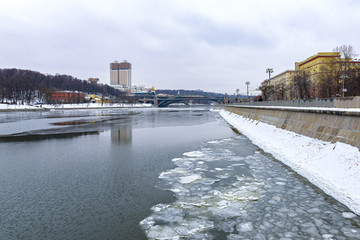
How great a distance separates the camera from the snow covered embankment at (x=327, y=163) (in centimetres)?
839

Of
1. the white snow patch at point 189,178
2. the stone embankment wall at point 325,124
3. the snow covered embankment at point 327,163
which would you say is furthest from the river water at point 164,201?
the stone embankment wall at point 325,124

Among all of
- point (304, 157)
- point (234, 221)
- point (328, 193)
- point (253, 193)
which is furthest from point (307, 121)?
point (234, 221)

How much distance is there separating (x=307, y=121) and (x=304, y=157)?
4841mm

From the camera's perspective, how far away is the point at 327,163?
10914mm

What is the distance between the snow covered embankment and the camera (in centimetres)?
839

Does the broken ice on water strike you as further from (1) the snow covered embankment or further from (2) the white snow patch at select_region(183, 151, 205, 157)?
(2) the white snow patch at select_region(183, 151, 205, 157)

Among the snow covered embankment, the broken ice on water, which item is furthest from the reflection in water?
the snow covered embankment

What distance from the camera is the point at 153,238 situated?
5902 mm

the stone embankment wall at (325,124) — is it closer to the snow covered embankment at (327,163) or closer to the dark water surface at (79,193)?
the snow covered embankment at (327,163)

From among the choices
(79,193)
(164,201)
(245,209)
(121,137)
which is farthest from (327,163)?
(121,137)

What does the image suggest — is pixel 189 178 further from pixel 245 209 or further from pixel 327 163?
pixel 327 163

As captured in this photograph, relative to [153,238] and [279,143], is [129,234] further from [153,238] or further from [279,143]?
[279,143]

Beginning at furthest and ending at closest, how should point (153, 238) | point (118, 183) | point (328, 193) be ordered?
point (118, 183) → point (328, 193) → point (153, 238)

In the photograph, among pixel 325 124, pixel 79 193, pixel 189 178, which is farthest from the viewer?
pixel 325 124
